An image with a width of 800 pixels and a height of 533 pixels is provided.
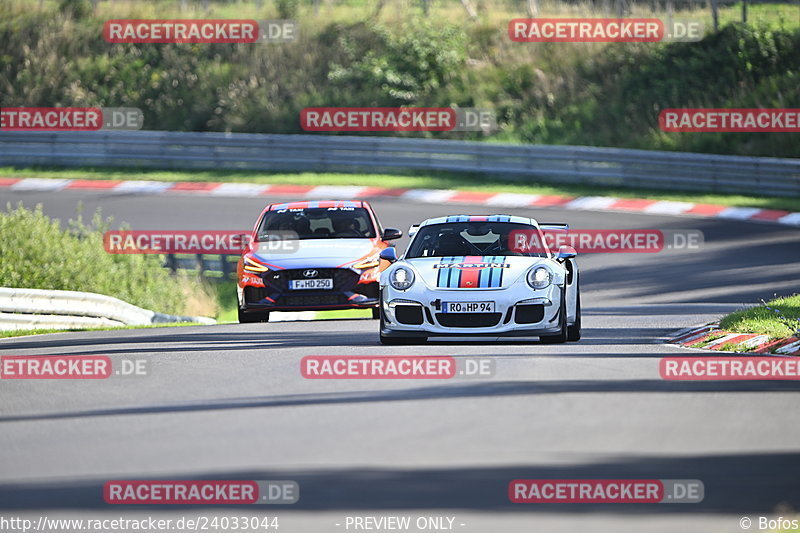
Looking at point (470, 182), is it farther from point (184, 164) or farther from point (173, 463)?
point (173, 463)

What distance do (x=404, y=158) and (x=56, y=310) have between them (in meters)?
15.9

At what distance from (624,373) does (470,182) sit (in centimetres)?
2159

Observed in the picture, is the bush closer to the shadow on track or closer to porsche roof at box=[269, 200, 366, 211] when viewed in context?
porsche roof at box=[269, 200, 366, 211]

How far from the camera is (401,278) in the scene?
41.6 ft

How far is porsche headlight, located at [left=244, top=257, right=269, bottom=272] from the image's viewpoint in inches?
632

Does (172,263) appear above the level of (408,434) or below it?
below

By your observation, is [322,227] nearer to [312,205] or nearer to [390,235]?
[312,205]

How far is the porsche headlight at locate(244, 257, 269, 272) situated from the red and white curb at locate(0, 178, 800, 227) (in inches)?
521

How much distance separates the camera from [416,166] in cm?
3247

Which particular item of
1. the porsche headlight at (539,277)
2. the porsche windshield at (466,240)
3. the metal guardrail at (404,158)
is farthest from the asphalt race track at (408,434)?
the metal guardrail at (404,158)

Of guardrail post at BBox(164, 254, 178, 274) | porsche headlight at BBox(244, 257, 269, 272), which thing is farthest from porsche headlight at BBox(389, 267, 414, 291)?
guardrail post at BBox(164, 254, 178, 274)

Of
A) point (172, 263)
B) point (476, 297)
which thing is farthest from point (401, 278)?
point (172, 263)

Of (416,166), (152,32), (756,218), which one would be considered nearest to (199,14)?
(152,32)

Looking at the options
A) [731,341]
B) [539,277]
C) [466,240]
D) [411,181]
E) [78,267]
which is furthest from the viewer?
[411,181]
